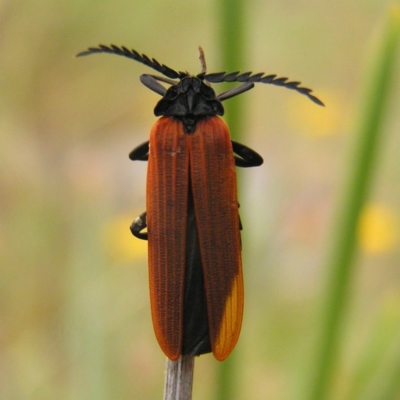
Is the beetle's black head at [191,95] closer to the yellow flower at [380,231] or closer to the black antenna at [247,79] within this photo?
the black antenna at [247,79]

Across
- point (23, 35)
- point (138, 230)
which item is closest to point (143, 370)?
point (138, 230)

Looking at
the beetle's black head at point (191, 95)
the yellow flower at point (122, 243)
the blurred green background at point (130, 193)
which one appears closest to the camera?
the beetle's black head at point (191, 95)

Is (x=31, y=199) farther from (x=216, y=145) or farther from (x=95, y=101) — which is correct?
(x=216, y=145)

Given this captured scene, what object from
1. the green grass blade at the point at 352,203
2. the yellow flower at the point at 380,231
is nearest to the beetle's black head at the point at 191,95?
the green grass blade at the point at 352,203

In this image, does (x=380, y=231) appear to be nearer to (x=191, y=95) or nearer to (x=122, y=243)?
(x=122, y=243)

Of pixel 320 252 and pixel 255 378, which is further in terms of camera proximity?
pixel 320 252

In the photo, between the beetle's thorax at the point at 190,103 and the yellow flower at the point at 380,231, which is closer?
the beetle's thorax at the point at 190,103
